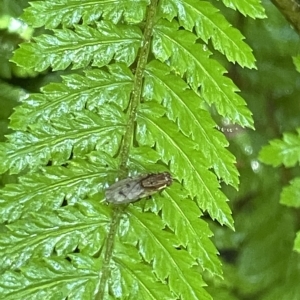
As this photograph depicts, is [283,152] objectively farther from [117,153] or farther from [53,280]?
[53,280]

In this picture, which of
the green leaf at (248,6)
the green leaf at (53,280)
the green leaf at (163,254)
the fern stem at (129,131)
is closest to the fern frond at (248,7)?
the green leaf at (248,6)

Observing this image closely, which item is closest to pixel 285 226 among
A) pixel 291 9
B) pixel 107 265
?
pixel 291 9

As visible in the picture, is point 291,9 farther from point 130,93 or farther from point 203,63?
point 130,93

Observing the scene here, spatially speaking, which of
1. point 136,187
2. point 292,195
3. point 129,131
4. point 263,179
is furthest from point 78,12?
point 263,179

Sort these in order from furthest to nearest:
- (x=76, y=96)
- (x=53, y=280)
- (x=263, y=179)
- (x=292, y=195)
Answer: (x=263, y=179)
(x=292, y=195)
(x=76, y=96)
(x=53, y=280)

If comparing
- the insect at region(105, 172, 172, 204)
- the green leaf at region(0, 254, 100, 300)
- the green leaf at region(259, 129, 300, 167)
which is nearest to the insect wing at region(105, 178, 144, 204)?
the insect at region(105, 172, 172, 204)

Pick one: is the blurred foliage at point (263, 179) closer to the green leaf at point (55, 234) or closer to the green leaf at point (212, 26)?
the green leaf at point (212, 26)

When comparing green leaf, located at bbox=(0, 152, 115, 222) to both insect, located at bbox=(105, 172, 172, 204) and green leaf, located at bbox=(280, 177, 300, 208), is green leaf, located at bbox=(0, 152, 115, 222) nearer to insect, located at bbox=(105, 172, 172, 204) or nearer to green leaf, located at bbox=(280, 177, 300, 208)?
insect, located at bbox=(105, 172, 172, 204)
